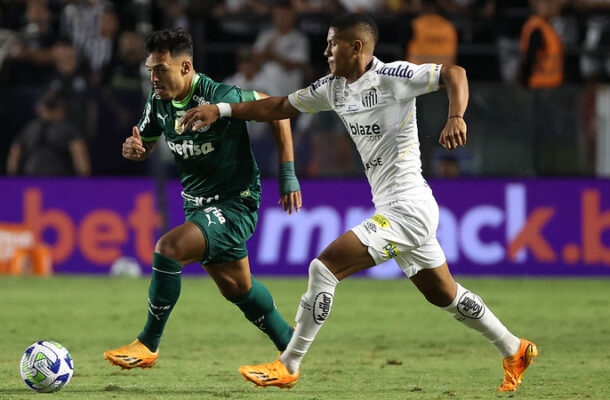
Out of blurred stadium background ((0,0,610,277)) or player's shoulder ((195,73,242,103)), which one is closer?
player's shoulder ((195,73,242,103))

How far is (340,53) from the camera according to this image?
6.99 m

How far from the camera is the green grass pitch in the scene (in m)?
7.30

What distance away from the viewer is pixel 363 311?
12.3 meters

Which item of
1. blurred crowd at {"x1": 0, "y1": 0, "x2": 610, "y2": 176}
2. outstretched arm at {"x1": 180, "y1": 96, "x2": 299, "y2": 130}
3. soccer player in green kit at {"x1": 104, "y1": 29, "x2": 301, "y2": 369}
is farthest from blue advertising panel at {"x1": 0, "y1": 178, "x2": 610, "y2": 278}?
outstretched arm at {"x1": 180, "y1": 96, "x2": 299, "y2": 130}

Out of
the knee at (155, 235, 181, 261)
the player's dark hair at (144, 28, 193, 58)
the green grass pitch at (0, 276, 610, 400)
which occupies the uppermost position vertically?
the player's dark hair at (144, 28, 193, 58)

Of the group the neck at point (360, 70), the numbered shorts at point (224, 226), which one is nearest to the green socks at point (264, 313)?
the numbered shorts at point (224, 226)

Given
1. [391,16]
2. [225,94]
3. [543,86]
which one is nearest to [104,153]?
[391,16]

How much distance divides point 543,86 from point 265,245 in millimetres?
4230

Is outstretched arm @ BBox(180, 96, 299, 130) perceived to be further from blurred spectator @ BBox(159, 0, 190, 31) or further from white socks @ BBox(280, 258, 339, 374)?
blurred spectator @ BBox(159, 0, 190, 31)

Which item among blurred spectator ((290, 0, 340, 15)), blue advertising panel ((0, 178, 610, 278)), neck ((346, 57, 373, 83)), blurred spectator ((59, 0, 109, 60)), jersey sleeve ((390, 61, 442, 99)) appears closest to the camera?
jersey sleeve ((390, 61, 442, 99))

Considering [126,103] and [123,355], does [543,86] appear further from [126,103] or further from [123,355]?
[123,355]

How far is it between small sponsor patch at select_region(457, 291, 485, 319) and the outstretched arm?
1.52 m

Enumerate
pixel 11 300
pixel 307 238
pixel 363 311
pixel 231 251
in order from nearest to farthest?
pixel 231 251, pixel 363 311, pixel 11 300, pixel 307 238

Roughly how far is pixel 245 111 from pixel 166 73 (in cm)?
58
